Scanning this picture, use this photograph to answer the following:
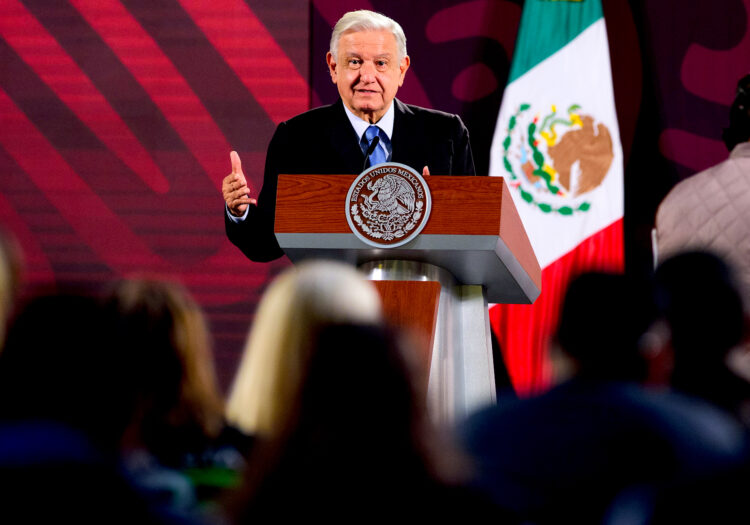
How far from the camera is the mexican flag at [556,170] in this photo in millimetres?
4363

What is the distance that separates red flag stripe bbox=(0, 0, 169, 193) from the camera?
14.6 ft

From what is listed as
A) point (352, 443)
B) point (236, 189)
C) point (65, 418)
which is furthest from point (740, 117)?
point (65, 418)

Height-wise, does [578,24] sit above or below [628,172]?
above

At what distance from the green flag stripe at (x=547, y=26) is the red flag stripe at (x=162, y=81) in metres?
1.44

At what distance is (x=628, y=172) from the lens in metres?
4.33

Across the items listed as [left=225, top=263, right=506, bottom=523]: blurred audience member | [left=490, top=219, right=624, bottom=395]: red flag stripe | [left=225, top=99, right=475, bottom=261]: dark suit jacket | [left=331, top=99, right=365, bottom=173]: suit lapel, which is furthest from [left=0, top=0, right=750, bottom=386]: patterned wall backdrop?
[left=225, top=263, right=506, bottom=523]: blurred audience member

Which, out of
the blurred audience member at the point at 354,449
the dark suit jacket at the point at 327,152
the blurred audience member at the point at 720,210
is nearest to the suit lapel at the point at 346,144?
the dark suit jacket at the point at 327,152

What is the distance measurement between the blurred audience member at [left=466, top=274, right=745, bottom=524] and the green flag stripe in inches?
133

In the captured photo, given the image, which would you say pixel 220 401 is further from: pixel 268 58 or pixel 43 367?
pixel 268 58

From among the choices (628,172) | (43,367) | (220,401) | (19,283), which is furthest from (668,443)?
(628,172)

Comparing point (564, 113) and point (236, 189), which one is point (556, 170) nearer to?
point (564, 113)

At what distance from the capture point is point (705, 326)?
1.49 meters

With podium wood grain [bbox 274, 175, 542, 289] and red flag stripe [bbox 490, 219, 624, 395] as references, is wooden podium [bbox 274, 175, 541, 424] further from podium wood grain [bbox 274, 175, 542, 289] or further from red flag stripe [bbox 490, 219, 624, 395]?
red flag stripe [bbox 490, 219, 624, 395]

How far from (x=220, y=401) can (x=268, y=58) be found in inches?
133
